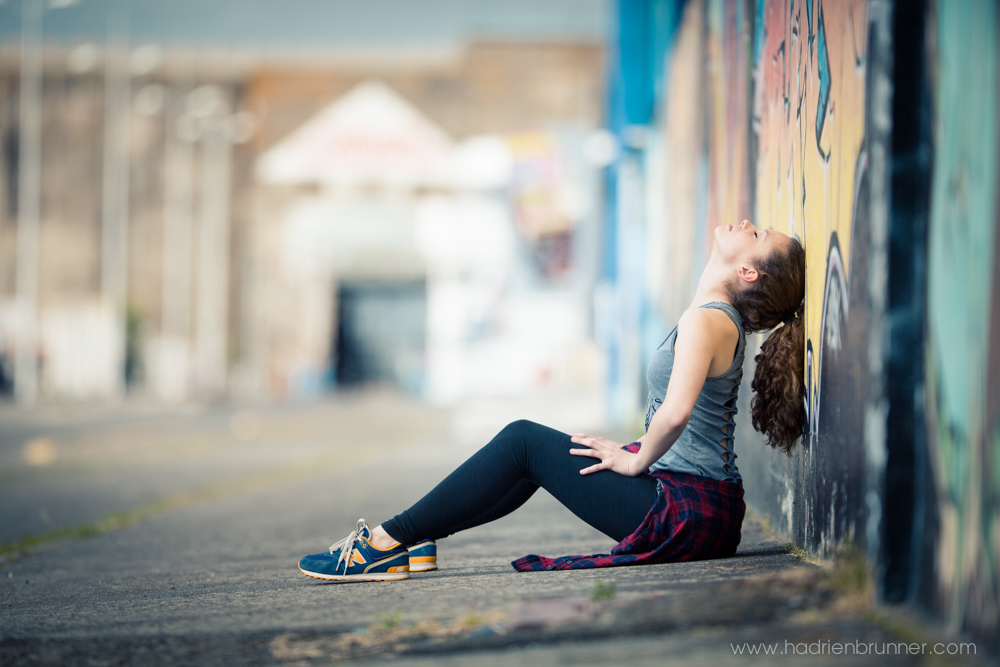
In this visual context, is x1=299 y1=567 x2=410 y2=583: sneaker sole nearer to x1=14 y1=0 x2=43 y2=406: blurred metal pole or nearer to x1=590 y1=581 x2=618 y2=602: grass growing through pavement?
x1=590 y1=581 x2=618 y2=602: grass growing through pavement

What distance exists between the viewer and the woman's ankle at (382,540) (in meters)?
3.26

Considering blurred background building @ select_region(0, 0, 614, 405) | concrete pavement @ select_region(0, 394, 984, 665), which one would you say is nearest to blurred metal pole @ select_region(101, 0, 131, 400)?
blurred background building @ select_region(0, 0, 614, 405)

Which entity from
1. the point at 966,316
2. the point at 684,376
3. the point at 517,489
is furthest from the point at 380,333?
the point at 966,316

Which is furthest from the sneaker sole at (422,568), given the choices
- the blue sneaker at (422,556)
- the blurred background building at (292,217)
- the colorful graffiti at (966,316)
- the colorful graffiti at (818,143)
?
the blurred background building at (292,217)

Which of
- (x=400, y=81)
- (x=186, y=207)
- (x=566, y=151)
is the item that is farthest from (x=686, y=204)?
(x=186, y=207)

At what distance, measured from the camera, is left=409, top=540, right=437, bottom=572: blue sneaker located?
334 centimetres

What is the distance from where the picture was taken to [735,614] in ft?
7.58

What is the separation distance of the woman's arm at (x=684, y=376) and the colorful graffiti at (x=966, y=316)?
737mm

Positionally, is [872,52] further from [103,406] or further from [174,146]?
[174,146]

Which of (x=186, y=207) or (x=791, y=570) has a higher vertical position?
(x=186, y=207)

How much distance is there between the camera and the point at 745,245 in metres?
3.06

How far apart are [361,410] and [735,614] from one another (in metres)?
19.9

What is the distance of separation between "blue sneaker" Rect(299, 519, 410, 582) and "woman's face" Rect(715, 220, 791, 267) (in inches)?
55.8

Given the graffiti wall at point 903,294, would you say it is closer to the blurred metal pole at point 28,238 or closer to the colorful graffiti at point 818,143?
the colorful graffiti at point 818,143
